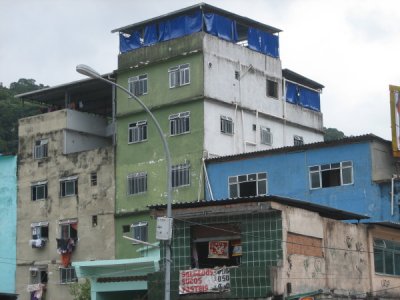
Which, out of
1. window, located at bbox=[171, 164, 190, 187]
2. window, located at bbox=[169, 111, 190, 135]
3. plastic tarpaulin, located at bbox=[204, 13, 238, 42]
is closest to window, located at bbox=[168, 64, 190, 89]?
window, located at bbox=[169, 111, 190, 135]

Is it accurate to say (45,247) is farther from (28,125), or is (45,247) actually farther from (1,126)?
(1,126)

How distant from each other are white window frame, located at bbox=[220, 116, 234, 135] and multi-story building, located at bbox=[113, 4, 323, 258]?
0.06 metres

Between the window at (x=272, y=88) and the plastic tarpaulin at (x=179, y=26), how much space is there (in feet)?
20.8

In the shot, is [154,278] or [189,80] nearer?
[154,278]

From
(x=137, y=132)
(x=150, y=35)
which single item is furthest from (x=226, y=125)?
(x=150, y=35)

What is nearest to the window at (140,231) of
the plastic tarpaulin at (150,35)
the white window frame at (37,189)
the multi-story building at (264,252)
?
the white window frame at (37,189)

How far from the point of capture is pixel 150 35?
166 feet

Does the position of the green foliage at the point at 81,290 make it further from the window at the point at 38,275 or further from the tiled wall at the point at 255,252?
the tiled wall at the point at 255,252

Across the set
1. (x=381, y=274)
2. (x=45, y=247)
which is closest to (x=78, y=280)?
(x=45, y=247)

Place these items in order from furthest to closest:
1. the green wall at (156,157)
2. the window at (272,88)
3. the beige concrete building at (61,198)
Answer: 1. the window at (272,88)
2. the beige concrete building at (61,198)
3. the green wall at (156,157)

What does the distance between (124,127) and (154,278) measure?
1907cm

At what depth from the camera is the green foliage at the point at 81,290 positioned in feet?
147

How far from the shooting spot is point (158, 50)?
163ft

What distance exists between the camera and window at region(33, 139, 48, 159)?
53969mm
